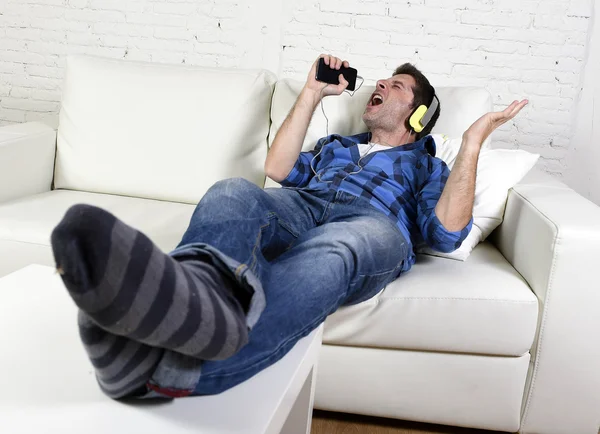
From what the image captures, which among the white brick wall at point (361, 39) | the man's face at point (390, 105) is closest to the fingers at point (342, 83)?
the man's face at point (390, 105)

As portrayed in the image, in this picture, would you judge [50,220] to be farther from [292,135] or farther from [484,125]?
[484,125]

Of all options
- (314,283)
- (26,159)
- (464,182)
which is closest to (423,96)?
(464,182)

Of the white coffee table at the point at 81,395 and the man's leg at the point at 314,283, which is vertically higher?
the man's leg at the point at 314,283

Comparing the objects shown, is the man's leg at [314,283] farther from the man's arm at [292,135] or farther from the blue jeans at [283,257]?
the man's arm at [292,135]

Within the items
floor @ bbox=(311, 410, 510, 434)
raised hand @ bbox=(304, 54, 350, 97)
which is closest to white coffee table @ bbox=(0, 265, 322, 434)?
floor @ bbox=(311, 410, 510, 434)

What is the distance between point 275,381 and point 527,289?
81 cm

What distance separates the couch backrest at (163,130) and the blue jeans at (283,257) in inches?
18.4

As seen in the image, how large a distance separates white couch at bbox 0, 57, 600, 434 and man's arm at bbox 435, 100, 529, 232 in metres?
0.14

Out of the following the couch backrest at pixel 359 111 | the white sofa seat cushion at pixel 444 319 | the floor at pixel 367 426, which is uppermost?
the couch backrest at pixel 359 111

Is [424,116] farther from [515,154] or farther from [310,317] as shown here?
[310,317]

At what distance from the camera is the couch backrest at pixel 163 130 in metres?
2.02

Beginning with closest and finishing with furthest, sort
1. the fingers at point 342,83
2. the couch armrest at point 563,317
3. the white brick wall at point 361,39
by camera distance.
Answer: the couch armrest at point 563,317 → the fingers at point 342,83 → the white brick wall at point 361,39

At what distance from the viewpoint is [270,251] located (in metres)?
1.42

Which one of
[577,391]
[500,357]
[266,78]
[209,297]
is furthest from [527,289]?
[266,78]
